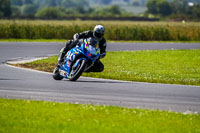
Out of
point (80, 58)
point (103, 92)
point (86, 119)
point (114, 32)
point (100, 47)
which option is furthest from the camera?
point (114, 32)

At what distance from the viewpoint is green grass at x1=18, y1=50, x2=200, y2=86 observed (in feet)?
56.1

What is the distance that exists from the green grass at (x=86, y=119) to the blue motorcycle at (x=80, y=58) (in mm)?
3456

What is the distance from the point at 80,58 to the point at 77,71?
0.36m

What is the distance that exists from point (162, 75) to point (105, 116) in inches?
315

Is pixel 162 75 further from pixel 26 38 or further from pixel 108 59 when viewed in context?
pixel 26 38

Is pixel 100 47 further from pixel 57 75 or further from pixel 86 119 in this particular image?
pixel 86 119

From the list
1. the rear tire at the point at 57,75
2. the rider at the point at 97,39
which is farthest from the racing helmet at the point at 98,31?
the rear tire at the point at 57,75

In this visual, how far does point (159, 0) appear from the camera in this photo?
16500cm

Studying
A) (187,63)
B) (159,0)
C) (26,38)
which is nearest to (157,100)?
(187,63)

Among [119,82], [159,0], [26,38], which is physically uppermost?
[119,82]

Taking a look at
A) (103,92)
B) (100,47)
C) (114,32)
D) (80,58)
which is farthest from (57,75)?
(114,32)

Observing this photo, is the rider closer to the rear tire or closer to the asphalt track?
the rear tire

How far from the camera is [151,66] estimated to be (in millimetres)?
21328

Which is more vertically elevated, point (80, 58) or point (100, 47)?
point (100, 47)
